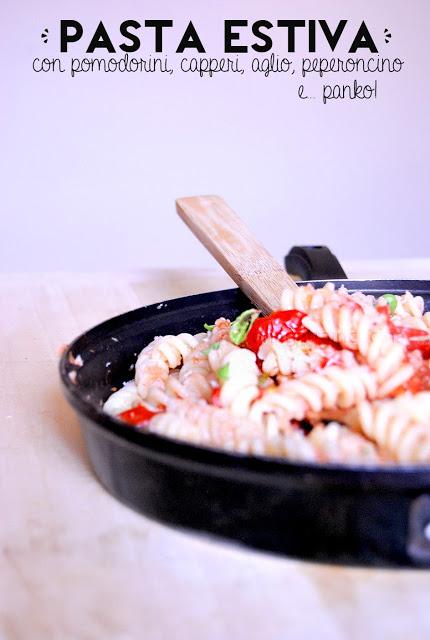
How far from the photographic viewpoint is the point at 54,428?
1393mm

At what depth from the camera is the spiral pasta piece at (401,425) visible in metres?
0.98

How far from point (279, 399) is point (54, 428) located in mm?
452

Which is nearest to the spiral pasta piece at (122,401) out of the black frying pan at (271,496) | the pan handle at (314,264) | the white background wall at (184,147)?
the black frying pan at (271,496)

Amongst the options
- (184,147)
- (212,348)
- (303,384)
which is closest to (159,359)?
(212,348)

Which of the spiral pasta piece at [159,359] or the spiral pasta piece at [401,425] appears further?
the spiral pasta piece at [159,359]

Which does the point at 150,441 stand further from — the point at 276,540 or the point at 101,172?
the point at 101,172

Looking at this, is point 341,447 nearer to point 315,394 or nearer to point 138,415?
point 315,394

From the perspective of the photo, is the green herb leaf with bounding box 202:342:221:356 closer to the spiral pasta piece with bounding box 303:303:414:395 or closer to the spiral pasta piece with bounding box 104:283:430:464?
the spiral pasta piece with bounding box 104:283:430:464

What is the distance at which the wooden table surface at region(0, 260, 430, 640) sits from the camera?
861 millimetres

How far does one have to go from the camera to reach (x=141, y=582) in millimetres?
936

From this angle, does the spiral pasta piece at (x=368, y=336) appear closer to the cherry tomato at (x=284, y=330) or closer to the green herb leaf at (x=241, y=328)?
the cherry tomato at (x=284, y=330)

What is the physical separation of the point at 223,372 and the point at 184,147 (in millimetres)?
4304

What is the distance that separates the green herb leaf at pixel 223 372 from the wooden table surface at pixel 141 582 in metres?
0.23

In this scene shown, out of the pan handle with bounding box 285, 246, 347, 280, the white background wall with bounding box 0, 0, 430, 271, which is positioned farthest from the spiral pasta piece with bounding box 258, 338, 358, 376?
the white background wall with bounding box 0, 0, 430, 271
